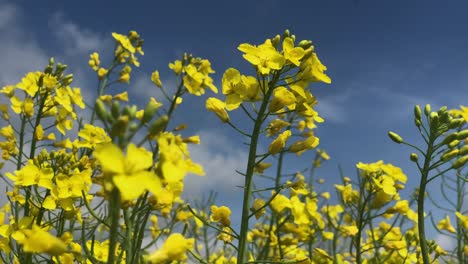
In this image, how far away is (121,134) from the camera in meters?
1.32

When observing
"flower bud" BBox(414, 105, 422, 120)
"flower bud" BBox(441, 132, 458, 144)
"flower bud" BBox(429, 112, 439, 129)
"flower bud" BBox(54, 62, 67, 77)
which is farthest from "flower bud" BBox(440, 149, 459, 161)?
"flower bud" BBox(54, 62, 67, 77)

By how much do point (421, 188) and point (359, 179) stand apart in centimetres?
92

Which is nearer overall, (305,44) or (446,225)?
(305,44)

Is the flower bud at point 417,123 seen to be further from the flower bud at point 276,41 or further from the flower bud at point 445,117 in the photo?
the flower bud at point 276,41

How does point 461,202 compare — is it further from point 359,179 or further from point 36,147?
point 36,147

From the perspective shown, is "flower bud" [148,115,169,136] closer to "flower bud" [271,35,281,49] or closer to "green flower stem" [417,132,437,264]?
"flower bud" [271,35,281,49]

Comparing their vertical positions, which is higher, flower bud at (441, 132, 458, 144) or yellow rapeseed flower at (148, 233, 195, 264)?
flower bud at (441, 132, 458, 144)

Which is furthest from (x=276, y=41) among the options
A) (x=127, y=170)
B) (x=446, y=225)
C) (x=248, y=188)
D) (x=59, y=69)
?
(x=446, y=225)

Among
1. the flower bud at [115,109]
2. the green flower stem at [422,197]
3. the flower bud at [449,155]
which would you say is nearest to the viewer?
the flower bud at [115,109]

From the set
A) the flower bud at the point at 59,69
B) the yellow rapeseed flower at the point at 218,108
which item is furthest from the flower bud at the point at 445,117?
the flower bud at the point at 59,69

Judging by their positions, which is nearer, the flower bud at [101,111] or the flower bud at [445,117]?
the flower bud at [101,111]

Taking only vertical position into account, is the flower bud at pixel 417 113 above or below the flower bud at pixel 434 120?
above


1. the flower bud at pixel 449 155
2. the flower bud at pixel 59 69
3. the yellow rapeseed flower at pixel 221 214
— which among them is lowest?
the yellow rapeseed flower at pixel 221 214

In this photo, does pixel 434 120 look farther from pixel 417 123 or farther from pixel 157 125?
pixel 157 125
